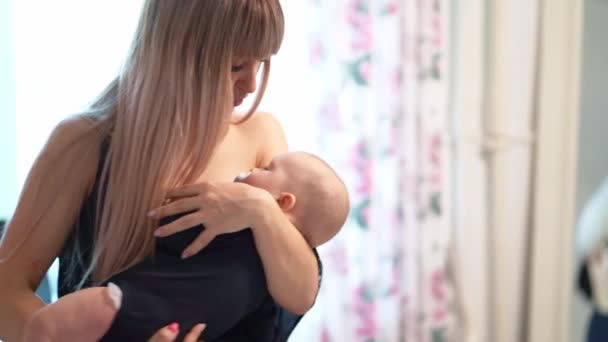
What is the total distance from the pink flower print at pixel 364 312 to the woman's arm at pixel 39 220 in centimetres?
105

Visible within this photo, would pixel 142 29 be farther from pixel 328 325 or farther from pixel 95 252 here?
pixel 328 325

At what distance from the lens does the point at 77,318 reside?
780mm

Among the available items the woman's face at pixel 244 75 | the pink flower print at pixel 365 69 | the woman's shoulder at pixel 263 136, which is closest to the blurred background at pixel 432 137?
the pink flower print at pixel 365 69

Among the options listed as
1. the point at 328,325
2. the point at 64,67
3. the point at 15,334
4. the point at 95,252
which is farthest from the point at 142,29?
the point at 328,325

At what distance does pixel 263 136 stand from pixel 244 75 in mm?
168

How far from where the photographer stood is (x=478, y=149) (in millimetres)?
1997


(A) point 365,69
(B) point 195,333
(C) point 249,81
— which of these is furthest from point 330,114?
(B) point 195,333

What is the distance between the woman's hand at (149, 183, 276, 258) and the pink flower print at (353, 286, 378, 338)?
37.3 inches

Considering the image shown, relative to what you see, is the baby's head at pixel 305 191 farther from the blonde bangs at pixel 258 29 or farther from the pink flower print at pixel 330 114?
the pink flower print at pixel 330 114

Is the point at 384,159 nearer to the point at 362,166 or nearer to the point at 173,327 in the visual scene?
the point at 362,166

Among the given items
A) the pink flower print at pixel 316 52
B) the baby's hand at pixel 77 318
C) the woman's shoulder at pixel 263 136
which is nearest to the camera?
the baby's hand at pixel 77 318

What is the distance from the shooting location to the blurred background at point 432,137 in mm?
1545

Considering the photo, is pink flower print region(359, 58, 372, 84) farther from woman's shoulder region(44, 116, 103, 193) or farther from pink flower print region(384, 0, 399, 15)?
woman's shoulder region(44, 116, 103, 193)

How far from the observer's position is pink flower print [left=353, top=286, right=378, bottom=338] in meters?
1.79
